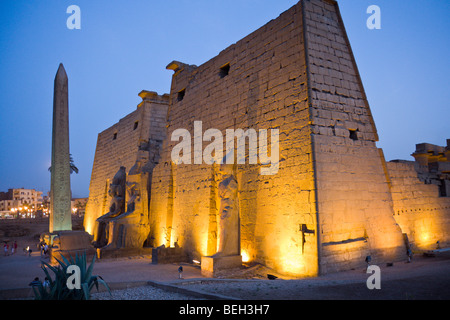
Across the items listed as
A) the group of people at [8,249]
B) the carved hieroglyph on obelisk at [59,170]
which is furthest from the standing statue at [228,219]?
the group of people at [8,249]

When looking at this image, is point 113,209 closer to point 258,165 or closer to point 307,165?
point 258,165

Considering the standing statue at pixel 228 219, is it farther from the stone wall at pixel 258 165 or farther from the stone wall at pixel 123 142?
the stone wall at pixel 123 142

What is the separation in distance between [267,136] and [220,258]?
300 cm

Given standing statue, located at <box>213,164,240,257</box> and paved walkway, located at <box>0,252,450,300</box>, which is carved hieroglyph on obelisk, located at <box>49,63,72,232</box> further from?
standing statue, located at <box>213,164,240,257</box>

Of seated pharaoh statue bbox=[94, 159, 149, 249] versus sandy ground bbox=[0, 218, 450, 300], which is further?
seated pharaoh statue bbox=[94, 159, 149, 249]

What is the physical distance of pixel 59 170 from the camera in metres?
9.81

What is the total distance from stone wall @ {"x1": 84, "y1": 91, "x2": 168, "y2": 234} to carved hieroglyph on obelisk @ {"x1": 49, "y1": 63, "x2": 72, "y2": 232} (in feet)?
15.4

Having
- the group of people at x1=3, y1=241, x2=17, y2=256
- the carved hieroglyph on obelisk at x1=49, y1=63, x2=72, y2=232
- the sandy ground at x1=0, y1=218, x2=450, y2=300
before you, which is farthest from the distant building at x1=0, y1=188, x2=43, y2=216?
the sandy ground at x1=0, y1=218, x2=450, y2=300

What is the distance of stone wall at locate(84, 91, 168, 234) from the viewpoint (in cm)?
1495

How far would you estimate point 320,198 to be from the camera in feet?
20.0

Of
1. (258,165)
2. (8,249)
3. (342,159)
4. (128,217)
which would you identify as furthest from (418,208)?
(8,249)

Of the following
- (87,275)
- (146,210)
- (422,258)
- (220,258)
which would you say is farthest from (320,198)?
(146,210)

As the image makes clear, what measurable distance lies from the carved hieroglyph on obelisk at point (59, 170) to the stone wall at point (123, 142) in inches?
185

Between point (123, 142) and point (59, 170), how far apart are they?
23.5 ft
